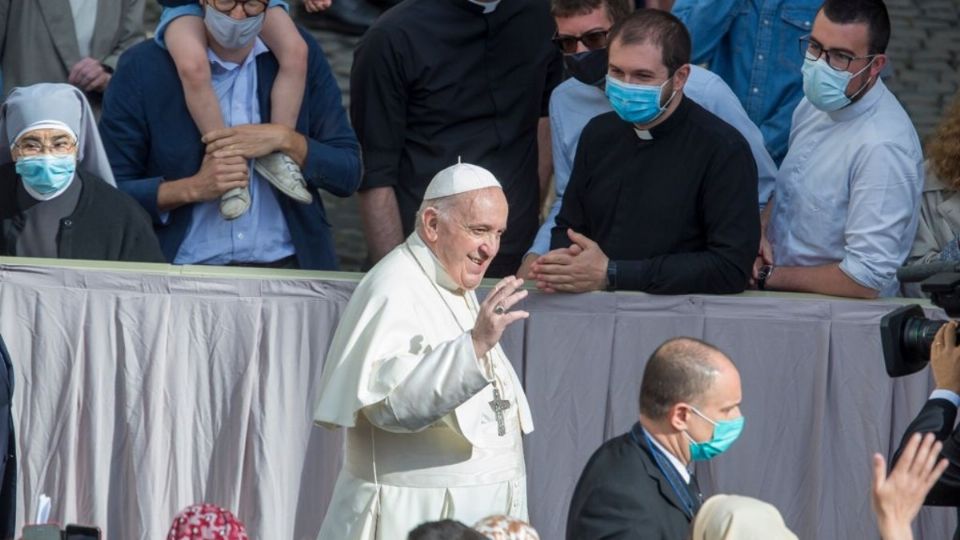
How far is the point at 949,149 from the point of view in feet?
26.3

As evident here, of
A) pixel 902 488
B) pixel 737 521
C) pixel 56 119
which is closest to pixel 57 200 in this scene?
pixel 56 119

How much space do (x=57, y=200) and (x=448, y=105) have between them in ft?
5.37

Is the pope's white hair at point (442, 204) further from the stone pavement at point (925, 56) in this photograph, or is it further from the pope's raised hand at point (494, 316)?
the stone pavement at point (925, 56)

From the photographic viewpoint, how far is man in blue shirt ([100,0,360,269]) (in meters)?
8.03

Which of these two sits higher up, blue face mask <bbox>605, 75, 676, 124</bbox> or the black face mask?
the black face mask

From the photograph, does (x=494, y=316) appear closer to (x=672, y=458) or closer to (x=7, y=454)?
(x=672, y=458)

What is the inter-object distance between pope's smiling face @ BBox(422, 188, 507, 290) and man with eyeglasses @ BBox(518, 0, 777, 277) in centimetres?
151

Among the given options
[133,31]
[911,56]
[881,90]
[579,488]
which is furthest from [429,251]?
[911,56]

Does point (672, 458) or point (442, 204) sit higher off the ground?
point (442, 204)

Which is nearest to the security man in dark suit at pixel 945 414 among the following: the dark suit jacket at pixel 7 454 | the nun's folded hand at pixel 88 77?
the dark suit jacket at pixel 7 454

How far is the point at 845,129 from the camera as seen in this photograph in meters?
7.80

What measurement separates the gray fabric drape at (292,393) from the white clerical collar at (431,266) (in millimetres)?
974

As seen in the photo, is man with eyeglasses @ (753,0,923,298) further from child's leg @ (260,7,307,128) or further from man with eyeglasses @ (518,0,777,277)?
child's leg @ (260,7,307,128)

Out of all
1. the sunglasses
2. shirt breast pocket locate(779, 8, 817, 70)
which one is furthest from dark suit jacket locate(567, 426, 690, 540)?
shirt breast pocket locate(779, 8, 817, 70)
